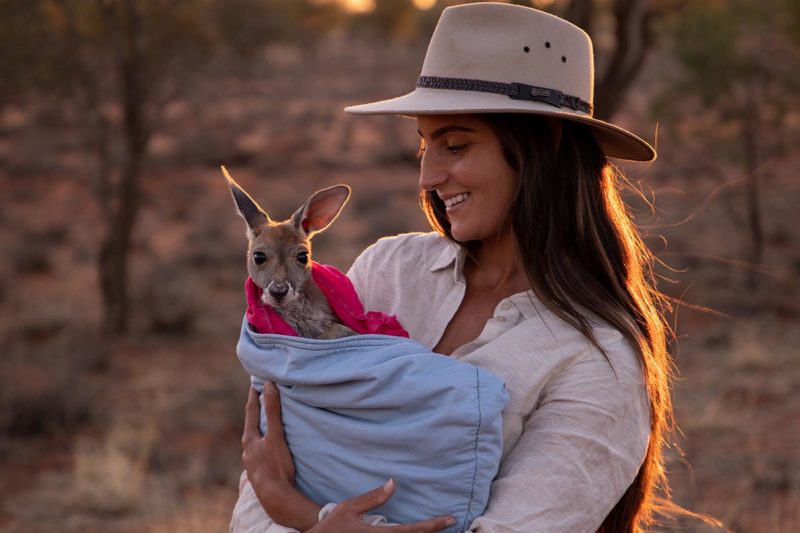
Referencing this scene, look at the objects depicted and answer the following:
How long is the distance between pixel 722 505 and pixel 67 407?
21.3 feet

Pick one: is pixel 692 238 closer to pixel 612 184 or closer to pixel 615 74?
pixel 615 74

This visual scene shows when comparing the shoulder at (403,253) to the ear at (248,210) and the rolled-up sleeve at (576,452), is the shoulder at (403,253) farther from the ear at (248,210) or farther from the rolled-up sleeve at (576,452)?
the rolled-up sleeve at (576,452)

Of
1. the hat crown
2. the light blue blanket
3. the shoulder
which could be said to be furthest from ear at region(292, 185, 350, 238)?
the light blue blanket

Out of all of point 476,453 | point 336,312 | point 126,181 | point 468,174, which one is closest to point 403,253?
point 336,312

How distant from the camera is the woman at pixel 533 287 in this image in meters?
2.49

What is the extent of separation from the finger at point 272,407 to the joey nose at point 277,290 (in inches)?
15.1

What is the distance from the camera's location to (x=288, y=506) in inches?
103

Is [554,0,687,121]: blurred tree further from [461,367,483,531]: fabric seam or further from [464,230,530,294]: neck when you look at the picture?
[461,367,483,531]: fabric seam

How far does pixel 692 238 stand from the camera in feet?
59.8

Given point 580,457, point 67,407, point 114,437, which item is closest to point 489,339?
point 580,457

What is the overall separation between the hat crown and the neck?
0.51 metres

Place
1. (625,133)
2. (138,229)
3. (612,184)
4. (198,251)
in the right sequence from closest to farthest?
1. (625,133)
2. (612,184)
3. (198,251)
4. (138,229)

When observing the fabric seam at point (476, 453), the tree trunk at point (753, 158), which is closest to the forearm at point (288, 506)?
the fabric seam at point (476, 453)

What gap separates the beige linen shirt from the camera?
8.01ft
